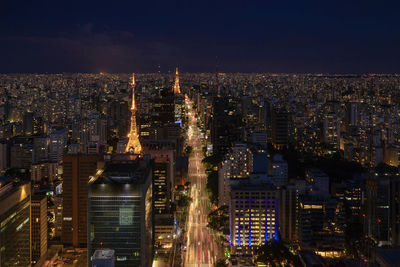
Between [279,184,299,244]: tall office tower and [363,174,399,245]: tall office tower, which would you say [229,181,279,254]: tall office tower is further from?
[363,174,399,245]: tall office tower

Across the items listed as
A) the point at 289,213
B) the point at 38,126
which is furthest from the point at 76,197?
the point at 38,126

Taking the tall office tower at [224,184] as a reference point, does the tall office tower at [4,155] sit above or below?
above

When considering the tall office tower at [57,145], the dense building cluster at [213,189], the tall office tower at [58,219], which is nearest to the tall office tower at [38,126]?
the dense building cluster at [213,189]

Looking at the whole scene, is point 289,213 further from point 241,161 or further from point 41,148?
point 41,148

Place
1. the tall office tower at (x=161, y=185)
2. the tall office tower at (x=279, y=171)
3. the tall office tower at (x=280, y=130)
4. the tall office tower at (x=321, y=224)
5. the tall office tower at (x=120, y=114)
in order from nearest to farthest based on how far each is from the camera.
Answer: the tall office tower at (x=321, y=224) → the tall office tower at (x=161, y=185) → the tall office tower at (x=279, y=171) → the tall office tower at (x=280, y=130) → the tall office tower at (x=120, y=114)

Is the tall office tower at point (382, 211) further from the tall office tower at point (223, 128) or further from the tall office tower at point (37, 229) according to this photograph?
the tall office tower at point (223, 128)

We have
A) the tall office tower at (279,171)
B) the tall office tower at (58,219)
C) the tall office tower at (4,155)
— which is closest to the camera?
the tall office tower at (58,219)

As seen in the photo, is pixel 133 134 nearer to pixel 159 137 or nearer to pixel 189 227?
pixel 189 227

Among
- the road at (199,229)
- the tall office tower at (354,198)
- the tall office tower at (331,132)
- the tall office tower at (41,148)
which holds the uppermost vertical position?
the tall office tower at (331,132)
